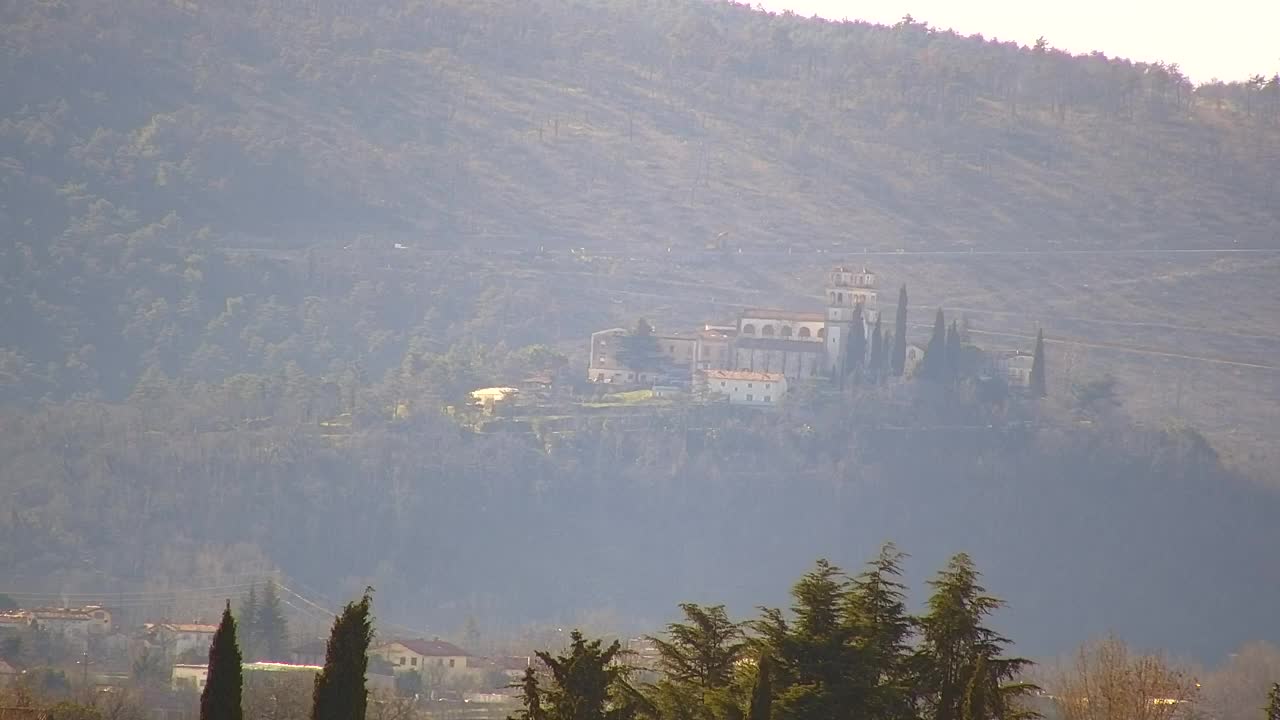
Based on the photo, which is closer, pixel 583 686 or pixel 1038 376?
pixel 583 686

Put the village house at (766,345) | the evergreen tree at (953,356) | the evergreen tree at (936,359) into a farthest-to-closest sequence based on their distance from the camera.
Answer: the village house at (766,345) → the evergreen tree at (953,356) → the evergreen tree at (936,359)

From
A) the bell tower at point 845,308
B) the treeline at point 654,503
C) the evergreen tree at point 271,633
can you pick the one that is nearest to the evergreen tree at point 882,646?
the evergreen tree at point 271,633

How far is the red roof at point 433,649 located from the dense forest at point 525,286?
50.9 ft

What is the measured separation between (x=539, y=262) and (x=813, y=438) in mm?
45393

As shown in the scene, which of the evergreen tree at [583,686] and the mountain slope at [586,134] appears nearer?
the evergreen tree at [583,686]

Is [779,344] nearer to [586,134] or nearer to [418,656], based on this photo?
[418,656]

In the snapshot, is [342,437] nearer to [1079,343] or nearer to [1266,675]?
[1266,675]

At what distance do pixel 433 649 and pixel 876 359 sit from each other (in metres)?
39.9

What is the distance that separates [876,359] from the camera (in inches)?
3708

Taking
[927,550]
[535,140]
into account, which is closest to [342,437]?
[927,550]

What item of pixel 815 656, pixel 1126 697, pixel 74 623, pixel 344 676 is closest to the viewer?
pixel 344 676

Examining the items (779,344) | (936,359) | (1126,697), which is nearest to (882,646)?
(1126,697)

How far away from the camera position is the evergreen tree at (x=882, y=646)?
2519cm

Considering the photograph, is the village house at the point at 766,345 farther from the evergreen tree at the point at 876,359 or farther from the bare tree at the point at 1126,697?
the bare tree at the point at 1126,697
